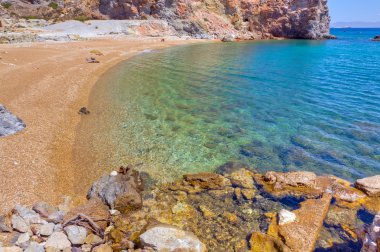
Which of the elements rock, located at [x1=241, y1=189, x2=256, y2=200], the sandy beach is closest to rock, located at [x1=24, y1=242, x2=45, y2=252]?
the sandy beach

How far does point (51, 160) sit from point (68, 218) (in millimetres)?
3646

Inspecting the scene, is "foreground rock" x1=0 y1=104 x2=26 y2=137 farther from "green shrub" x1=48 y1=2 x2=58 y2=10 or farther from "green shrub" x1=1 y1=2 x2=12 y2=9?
"green shrub" x1=1 y1=2 x2=12 y2=9

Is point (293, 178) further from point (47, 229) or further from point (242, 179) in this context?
point (47, 229)

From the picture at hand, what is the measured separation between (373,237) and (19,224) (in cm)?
771

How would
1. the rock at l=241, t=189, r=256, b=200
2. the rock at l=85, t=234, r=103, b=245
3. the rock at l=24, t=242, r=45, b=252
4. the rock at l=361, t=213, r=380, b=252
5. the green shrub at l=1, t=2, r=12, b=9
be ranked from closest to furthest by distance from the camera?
1. the rock at l=361, t=213, r=380, b=252
2. the rock at l=24, t=242, r=45, b=252
3. the rock at l=85, t=234, r=103, b=245
4. the rock at l=241, t=189, r=256, b=200
5. the green shrub at l=1, t=2, r=12, b=9

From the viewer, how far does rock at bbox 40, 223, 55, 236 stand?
6.72 metres

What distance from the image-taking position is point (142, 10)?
200 feet

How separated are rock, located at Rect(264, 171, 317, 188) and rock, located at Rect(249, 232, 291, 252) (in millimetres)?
2674

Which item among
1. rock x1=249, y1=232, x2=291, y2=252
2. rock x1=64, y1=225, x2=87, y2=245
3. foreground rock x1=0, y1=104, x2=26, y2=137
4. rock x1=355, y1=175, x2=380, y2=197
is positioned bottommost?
rock x1=249, y1=232, x2=291, y2=252

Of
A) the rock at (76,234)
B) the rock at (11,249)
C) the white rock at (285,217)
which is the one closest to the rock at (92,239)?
the rock at (76,234)

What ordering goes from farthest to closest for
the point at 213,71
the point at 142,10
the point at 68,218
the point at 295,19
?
the point at 295,19 → the point at 142,10 → the point at 213,71 → the point at 68,218

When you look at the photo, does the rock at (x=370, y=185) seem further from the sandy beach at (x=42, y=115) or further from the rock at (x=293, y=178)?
the sandy beach at (x=42, y=115)

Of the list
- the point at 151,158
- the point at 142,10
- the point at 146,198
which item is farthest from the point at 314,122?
the point at 142,10

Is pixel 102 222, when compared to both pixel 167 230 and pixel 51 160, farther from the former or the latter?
pixel 51 160
